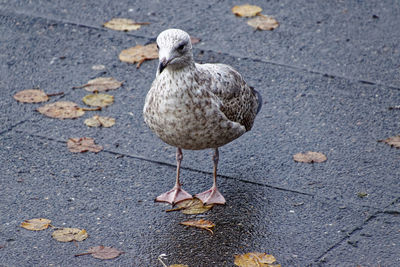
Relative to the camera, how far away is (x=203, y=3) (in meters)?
8.42

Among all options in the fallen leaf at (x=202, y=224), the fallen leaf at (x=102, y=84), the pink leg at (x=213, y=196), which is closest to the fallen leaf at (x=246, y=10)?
the fallen leaf at (x=102, y=84)

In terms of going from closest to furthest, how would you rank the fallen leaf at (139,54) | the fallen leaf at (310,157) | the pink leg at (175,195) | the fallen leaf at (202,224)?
1. the fallen leaf at (202,224)
2. the pink leg at (175,195)
3. the fallen leaf at (310,157)
4. the fallen leaf at (139,54)

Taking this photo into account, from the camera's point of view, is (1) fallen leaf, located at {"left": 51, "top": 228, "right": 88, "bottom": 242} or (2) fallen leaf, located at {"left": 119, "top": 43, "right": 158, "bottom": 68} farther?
(2) fallen leaf, located at {"left": 119, "top": 43, "right": 158, "bottom": 68}

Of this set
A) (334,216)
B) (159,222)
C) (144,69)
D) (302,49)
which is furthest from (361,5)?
(159,222)

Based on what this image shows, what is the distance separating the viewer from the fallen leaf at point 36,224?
481 centimetres

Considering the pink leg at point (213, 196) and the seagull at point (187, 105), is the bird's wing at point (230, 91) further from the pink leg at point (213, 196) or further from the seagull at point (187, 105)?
the pink leg at point (213, 196)

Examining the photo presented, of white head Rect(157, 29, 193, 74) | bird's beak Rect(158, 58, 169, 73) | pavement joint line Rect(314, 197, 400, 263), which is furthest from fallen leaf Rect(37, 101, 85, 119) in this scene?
pavement joint line Rect(314, 197, 400, 263)

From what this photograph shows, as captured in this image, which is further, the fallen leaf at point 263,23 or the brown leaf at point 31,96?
the fallen leaf at point 263,23

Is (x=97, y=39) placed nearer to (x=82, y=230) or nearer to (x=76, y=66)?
(x=76, y=66)

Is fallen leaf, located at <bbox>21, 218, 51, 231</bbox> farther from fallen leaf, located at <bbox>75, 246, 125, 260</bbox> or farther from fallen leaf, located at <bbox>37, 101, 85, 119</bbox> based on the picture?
fallen leaf, located at <bbox>37, 101, 85, 119</bbox>

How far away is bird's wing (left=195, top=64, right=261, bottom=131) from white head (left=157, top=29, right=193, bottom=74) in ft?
0.65

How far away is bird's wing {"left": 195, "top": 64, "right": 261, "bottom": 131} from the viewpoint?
5.08m

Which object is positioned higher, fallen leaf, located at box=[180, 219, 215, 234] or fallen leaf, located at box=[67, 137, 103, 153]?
fallen leaf, located at box=[67, 137, 103, 153]

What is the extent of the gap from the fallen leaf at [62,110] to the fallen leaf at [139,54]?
1028 mm
